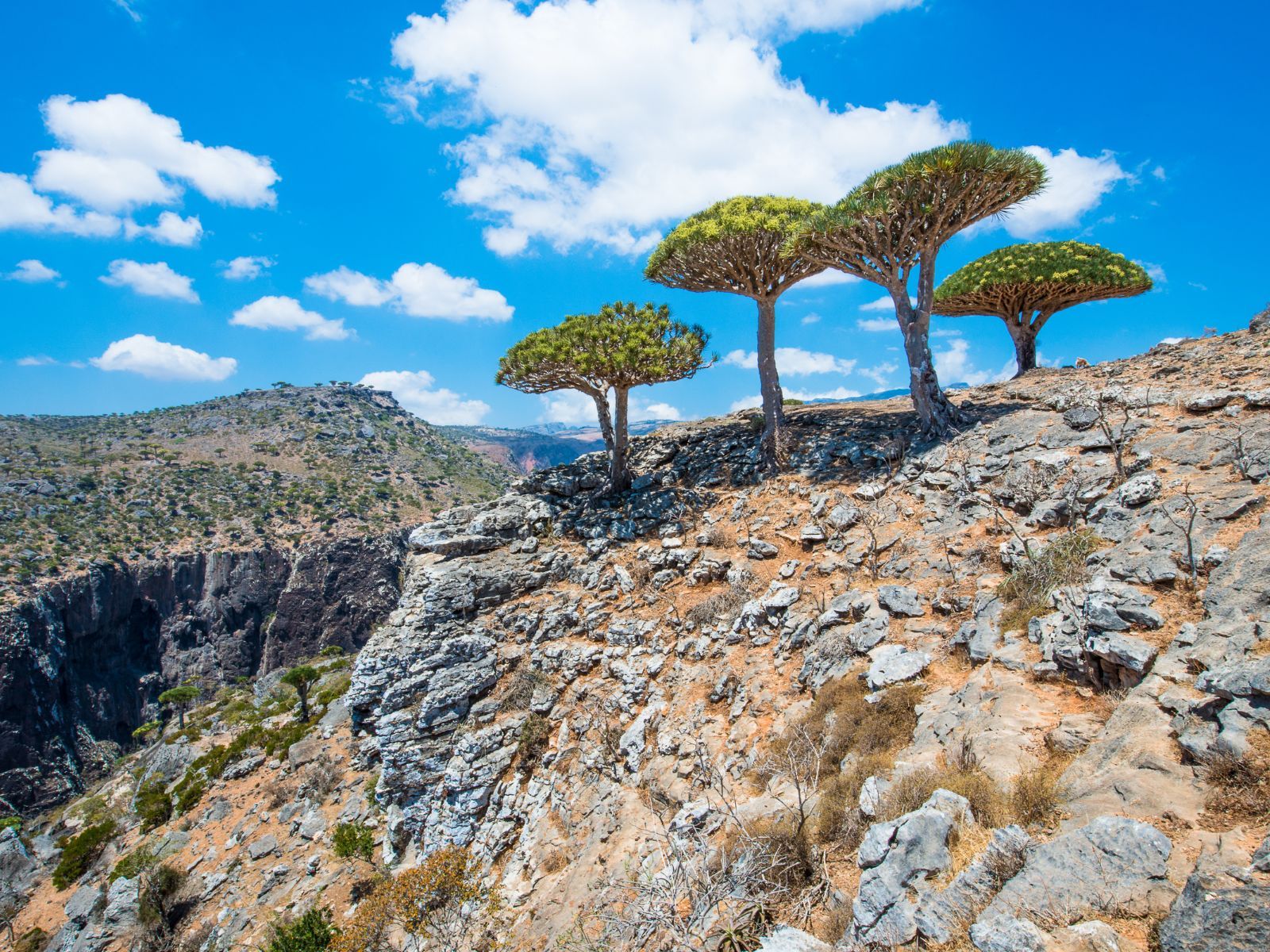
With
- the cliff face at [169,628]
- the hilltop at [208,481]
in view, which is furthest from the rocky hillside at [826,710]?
the hilltop at [208,481]

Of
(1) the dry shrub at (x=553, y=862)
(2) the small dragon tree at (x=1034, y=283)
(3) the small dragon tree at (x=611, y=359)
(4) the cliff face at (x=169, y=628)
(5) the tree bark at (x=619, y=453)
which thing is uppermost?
(2) the small dragon tree at (x=1034, y=283)

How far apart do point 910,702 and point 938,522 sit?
17.4 feet

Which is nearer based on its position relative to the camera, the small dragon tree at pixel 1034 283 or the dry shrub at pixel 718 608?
the dry shrub at pixel 718 608

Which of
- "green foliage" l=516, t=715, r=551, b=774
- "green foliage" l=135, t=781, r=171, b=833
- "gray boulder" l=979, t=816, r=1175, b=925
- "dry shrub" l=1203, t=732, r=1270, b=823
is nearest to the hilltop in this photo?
"green foliage" l=135, t=781, r=171, b=833

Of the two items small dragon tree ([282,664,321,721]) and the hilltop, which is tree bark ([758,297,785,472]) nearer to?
small dragon tree ([282,664,321,721])

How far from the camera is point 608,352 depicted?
1745cm

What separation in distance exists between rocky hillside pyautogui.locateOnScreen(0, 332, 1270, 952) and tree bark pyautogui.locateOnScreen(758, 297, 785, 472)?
0.82 metres

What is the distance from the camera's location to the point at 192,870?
1770 cm

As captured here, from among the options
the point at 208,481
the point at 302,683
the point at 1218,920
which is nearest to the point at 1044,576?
the point at 1218,920

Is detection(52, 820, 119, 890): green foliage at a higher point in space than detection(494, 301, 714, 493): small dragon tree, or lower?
lower

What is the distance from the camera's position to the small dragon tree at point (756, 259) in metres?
17.3

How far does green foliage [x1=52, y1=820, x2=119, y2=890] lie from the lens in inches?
886

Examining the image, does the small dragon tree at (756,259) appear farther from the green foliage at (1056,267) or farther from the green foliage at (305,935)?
the green foliage at (305,935)

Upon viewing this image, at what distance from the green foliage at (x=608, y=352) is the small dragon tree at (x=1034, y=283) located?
13547mm
